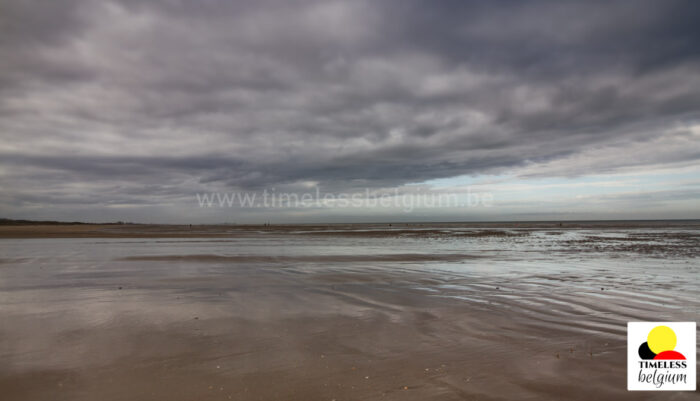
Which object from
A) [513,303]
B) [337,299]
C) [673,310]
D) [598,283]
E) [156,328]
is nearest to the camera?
[156,328]

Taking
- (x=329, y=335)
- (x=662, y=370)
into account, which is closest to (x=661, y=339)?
(x=662, y=370)

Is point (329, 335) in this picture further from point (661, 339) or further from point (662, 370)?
point (661, 339)

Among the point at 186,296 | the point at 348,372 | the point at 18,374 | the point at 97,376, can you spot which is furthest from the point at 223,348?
the point at 186,296

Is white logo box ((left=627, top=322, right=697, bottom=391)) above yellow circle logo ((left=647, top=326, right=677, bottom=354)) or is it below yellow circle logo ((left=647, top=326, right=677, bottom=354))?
below

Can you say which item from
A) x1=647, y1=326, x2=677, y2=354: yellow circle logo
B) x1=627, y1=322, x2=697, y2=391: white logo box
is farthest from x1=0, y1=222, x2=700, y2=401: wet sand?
x1=647, y1=326, x2=677, y2=354: yellow circle logo

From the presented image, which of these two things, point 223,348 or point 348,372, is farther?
point 223,348

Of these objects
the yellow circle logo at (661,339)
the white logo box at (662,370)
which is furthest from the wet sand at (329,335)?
the yellow circle logo at (661,339)

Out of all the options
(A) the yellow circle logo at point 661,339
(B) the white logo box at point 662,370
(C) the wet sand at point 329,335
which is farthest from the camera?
(A) the yellow circle logo at point 661,339

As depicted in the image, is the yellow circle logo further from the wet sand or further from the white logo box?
the wet sand

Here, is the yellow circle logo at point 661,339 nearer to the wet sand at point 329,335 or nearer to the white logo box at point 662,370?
the white logo box at point 662,370

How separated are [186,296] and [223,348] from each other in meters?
5.03

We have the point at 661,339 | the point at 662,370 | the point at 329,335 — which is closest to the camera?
the point at 662,370

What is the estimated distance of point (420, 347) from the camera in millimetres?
6164

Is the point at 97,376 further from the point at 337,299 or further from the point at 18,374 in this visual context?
the point at 337,299
